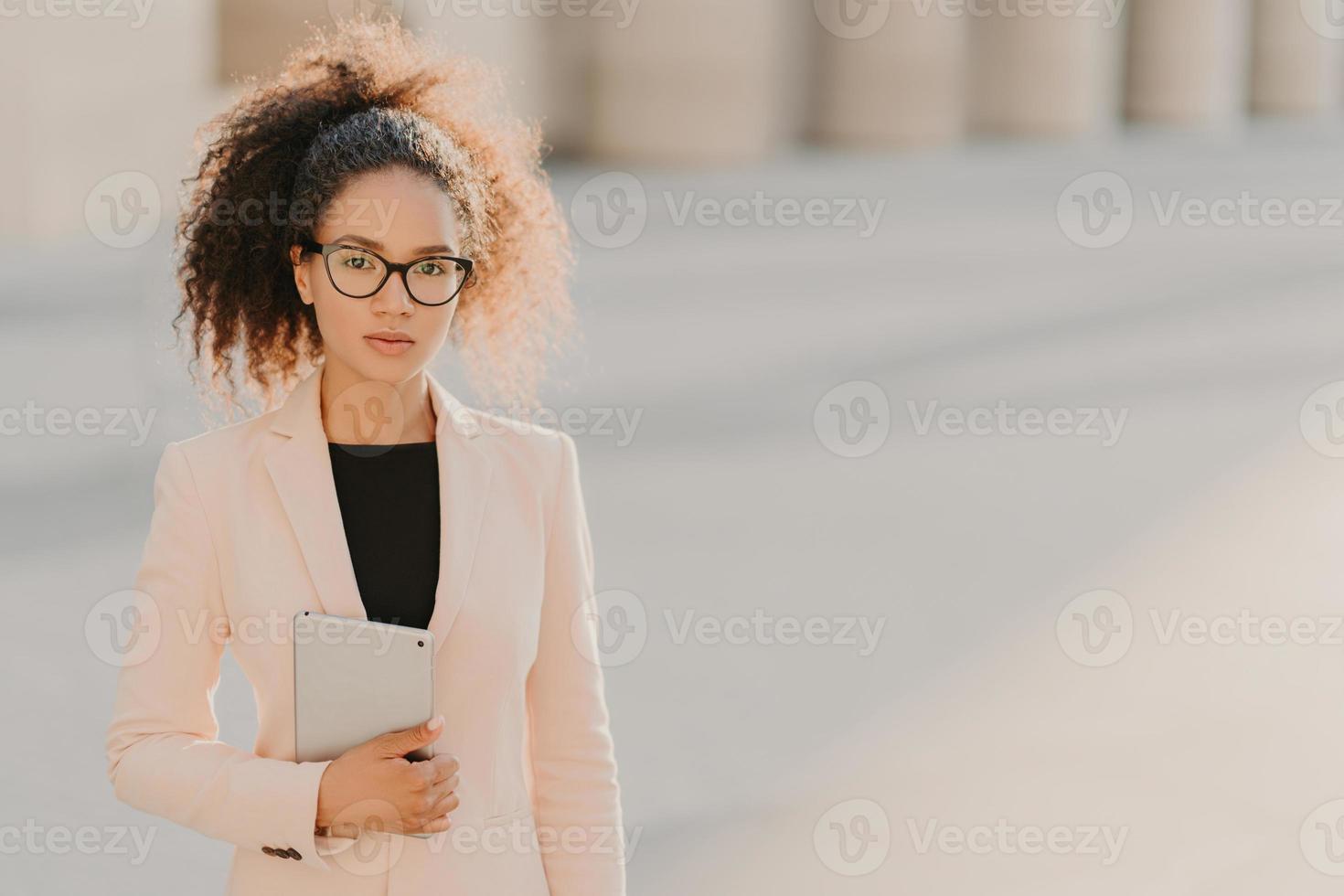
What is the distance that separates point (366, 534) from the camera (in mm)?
2145

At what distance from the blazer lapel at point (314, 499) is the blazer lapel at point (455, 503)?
10 cm

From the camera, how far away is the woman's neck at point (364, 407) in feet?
7.11

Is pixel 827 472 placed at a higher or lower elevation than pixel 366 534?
lower

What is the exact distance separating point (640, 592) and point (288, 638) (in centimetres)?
447

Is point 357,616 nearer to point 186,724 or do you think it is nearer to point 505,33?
point 186,724

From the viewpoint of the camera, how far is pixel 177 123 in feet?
49.3

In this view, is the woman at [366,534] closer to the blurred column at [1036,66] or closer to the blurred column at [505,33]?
the blurred column at [505,33]

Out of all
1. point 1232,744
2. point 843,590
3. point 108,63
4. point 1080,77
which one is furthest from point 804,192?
point 1232,744

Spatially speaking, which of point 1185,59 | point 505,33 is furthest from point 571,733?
point 1185,59

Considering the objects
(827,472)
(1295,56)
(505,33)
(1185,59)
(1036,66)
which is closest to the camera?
(827,472)

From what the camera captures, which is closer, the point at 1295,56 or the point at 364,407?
the point at 364,407

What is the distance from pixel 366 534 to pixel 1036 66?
27.4 m

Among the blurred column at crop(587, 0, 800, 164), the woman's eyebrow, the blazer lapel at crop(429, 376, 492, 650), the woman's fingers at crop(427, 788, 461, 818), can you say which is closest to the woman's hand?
the woman's fingers at crop(427, 788, 461, 818)

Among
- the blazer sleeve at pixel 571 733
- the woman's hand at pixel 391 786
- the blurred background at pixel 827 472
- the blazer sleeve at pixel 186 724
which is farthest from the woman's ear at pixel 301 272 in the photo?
the blurred background at pixel 827 472
